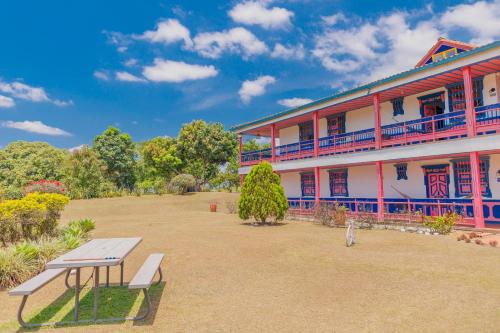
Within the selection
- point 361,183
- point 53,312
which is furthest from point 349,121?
point 53,312

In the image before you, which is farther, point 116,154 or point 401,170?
point 116,154

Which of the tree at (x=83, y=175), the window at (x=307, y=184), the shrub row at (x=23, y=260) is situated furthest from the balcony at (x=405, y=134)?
the tree at (x=83, y=175)

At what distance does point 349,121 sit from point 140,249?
14.2 meters

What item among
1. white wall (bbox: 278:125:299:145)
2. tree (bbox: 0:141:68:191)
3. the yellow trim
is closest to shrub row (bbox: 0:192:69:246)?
white wall (bbox: 278:125:299:145)

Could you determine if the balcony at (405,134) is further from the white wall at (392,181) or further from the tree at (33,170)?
the tree at (33,170)

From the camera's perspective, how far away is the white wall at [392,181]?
1347 centimetres

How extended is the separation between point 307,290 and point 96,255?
11.8 ft

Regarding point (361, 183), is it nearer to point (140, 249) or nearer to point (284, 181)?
point (284, 181)

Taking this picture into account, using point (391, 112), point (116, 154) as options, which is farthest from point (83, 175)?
point (391, 112)

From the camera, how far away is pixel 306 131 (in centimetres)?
2250

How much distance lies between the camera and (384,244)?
9.94 m

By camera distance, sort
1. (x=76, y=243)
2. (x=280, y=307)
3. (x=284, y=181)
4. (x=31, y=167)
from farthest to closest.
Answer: (x=31, y=167), (x=284, y=181), (x=76, y=243), (x=280, y=307)

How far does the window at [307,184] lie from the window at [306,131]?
2.46 meters

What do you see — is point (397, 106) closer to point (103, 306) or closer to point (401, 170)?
point (401, 170)
